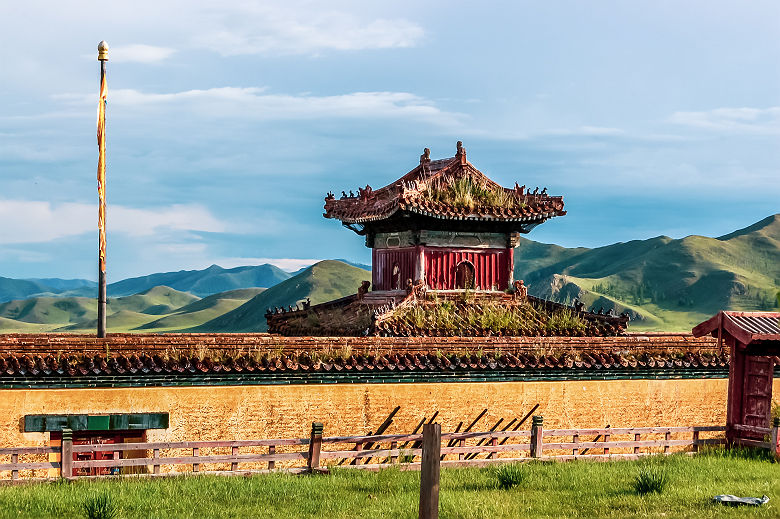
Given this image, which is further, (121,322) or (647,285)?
(121,322)

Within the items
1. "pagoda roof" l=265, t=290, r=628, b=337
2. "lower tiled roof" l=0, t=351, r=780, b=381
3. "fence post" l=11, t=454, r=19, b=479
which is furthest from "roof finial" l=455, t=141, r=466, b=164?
"fence post" l=11, t=454, r=19, b=479

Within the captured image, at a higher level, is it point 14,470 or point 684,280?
point 684,280

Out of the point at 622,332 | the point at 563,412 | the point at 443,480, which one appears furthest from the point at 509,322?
the point at 443,480

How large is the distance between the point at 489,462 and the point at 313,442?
3.66 meters

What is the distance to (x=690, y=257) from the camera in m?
163

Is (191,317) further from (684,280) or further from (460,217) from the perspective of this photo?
(460,217)

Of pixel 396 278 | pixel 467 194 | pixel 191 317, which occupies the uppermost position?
pixel 467 194

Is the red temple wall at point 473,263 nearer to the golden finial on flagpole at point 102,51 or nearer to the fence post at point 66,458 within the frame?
the golden finial on flagpole at point 102,51

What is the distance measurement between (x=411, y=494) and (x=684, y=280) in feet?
477

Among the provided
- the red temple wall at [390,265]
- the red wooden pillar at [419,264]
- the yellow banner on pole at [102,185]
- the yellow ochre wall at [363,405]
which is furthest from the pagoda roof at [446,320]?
the yellow banner on pole at [102,185]

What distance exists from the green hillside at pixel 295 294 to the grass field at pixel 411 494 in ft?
462

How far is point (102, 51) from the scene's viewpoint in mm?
24047

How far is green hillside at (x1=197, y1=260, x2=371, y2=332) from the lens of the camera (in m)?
164

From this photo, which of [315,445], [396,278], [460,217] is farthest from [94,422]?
[460,217]
